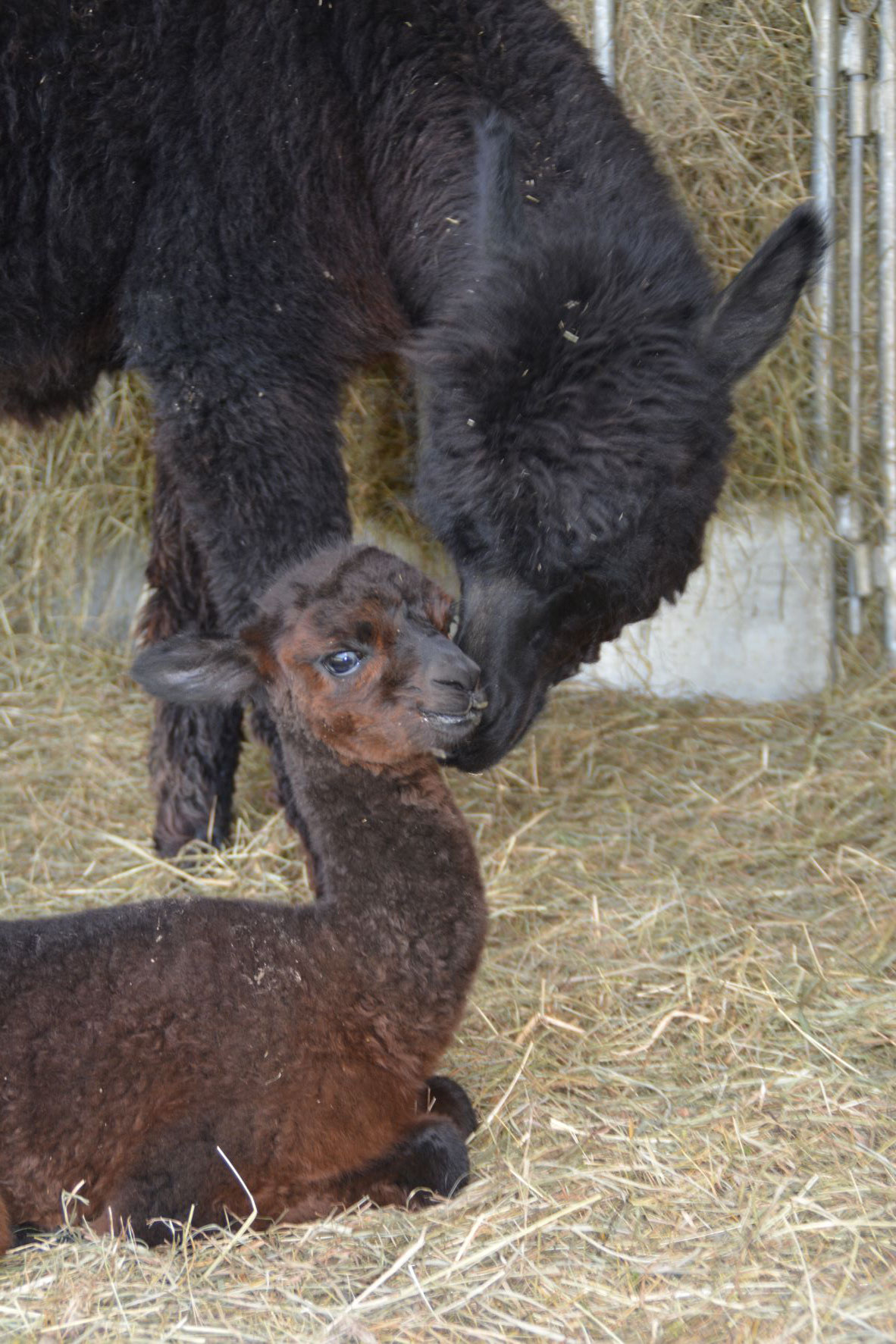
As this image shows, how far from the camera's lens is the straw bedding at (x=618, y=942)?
2014 mm

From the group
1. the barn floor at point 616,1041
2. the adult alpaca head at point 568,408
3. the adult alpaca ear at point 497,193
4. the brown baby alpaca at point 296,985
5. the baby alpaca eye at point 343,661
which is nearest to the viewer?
the barn floor at point 616,1041

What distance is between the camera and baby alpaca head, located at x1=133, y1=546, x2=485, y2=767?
Answer: 91.4 inches

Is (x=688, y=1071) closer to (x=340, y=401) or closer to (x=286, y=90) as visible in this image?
(x=340, y=401)

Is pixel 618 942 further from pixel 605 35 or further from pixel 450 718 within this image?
pixel 605 35

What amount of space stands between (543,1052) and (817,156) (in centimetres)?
303

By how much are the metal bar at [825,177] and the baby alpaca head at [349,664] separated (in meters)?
2.41

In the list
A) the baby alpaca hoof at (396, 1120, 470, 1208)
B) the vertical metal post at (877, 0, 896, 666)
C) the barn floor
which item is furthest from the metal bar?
the baby alpaca hoof at (396, 1120, 470, 1208)

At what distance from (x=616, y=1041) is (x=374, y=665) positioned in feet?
3.42

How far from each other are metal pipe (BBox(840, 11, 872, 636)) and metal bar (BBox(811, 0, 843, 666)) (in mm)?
55

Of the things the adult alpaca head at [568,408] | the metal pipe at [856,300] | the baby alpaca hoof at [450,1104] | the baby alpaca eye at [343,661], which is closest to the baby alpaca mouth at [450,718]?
the baby alpaca eye at [343,661]

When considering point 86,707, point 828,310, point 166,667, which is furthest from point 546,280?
point 86,707

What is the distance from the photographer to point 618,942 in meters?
3.20

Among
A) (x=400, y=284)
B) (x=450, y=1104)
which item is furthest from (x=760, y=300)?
(x=450, y=1104)

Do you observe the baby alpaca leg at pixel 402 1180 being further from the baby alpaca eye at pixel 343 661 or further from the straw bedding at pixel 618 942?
the baby alpaca eye at pixel 343 661
